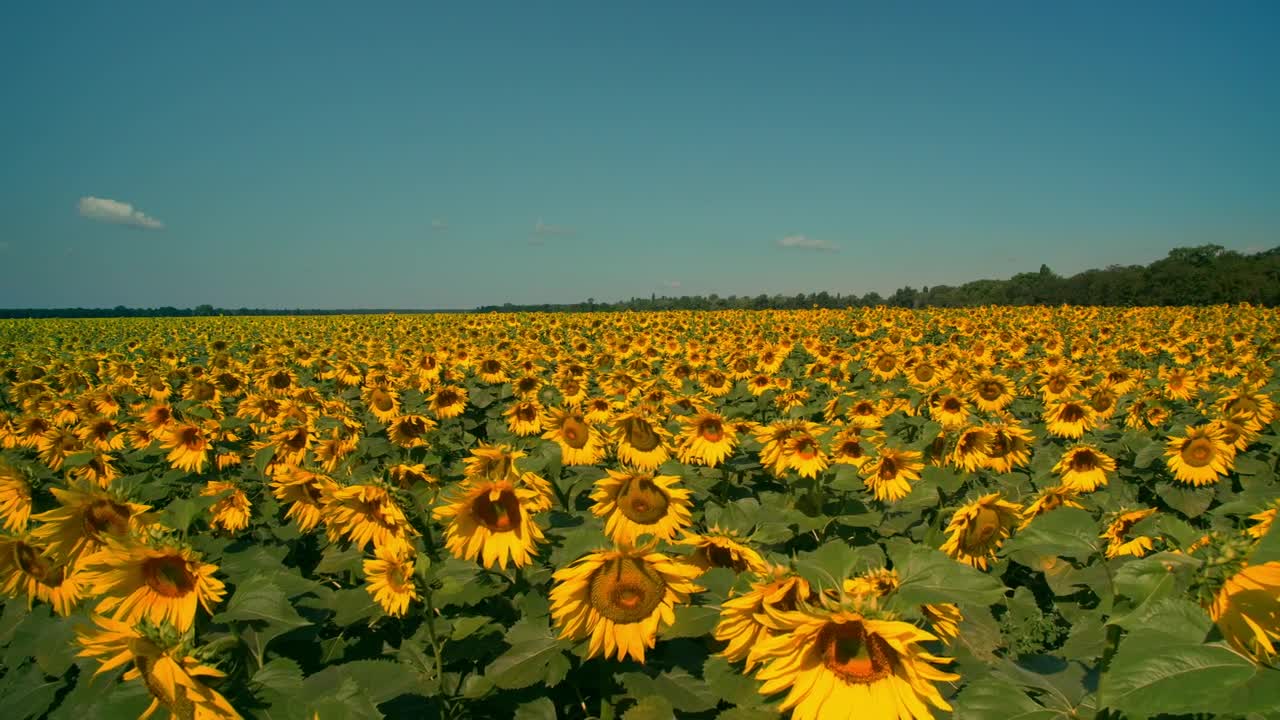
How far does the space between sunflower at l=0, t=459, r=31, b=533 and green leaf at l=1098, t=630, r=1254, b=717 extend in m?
4.26

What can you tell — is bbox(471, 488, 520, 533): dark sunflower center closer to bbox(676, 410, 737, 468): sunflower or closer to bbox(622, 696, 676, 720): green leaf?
bbox(622, 696, 676, 720): green leaf

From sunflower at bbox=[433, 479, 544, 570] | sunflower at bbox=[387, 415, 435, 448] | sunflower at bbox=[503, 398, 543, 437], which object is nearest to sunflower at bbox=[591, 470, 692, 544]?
sunflower at bbox=[433, 479, 544, 570]

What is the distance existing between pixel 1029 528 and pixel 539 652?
1.86 metres

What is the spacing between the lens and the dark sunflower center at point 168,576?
7.13 feet

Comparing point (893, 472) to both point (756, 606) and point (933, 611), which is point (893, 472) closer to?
point (933, 611)

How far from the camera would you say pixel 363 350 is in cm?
1666

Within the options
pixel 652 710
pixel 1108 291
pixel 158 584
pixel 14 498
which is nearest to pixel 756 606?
pixel 652 710

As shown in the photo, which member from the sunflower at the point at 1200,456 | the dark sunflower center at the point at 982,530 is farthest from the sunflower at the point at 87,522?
the sunflower at the point at 1200,456

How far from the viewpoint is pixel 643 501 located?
119 inches

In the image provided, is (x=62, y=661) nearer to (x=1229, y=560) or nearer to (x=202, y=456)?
(x=202, y=456)

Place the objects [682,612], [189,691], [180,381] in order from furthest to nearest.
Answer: [180,381] → [682,612] → [189,691]

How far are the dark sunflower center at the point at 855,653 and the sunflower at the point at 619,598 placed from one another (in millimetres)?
575

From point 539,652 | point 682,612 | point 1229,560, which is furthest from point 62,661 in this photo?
point 1229,560

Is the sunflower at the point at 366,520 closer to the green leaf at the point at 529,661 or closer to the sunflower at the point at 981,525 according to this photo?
the green leaf at the point at 529,661
